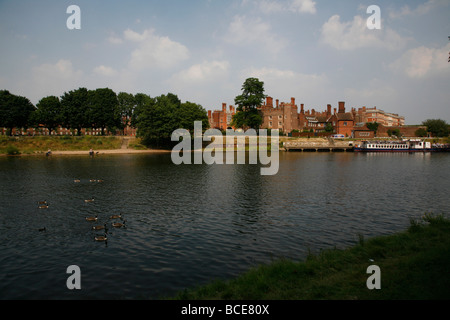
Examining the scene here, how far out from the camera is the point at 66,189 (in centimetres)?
4022

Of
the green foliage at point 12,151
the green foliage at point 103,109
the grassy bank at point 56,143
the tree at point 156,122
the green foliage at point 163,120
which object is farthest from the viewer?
the green foliage at point 103,109

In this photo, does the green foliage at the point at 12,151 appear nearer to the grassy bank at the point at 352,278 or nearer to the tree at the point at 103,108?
the tree at the point at 103,108

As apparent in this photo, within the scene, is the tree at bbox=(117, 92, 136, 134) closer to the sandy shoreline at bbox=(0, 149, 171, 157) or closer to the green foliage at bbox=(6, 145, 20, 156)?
the sandy shoreline at bbox=(0, 149, 171, 157)

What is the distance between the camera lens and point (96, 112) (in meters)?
115

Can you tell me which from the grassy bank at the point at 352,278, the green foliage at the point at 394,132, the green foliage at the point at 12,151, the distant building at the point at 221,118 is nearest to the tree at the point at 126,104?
the green foliage at the point at 12,151

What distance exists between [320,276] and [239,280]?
365cm

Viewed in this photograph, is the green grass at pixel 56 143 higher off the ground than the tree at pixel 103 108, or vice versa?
the tree at pixel 103 108

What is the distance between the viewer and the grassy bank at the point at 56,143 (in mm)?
99938

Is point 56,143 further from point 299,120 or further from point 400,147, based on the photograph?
point 400,147

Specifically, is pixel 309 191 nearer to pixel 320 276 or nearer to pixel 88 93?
pixel 320 276

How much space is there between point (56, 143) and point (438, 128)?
549 ft

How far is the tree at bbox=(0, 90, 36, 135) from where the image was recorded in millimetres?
110250

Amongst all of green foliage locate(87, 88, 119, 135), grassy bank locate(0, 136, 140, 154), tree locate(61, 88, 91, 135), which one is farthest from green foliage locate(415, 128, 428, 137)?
tree locate(61, 88, 91, 135)
